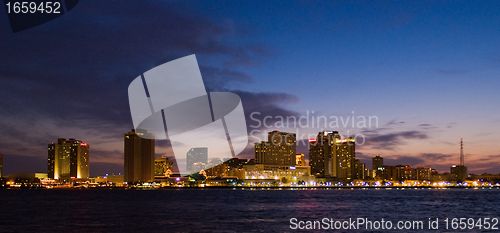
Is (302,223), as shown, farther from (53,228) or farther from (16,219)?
(16,219)

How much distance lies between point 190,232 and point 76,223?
11.8 meters

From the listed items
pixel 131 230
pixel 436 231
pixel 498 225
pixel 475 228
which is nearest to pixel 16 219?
pixel 131 230

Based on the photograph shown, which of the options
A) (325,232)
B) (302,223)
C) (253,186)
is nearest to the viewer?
(325,232)

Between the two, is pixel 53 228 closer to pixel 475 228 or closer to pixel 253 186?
pixel 475 228

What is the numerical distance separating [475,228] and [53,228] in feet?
102

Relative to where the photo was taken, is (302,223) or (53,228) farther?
(302,223)

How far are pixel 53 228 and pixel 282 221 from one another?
1798 centimetres

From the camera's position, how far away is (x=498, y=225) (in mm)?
35531

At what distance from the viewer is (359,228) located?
33.0 m

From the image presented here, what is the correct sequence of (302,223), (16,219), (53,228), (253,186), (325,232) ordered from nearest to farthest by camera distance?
(325,232) → (53,228) → (302,223) → (16,219) → (253,186)

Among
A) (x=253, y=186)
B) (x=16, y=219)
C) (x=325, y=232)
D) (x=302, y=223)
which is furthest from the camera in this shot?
(x=253, y=186)

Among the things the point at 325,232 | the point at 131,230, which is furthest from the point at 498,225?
the point at 131,230

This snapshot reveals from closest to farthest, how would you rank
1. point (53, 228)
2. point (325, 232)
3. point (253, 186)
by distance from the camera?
1. point (325, 232)
2. point (53, 228)
3. point (253, 186)

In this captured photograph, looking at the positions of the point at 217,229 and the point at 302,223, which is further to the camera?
the point at 302,223
